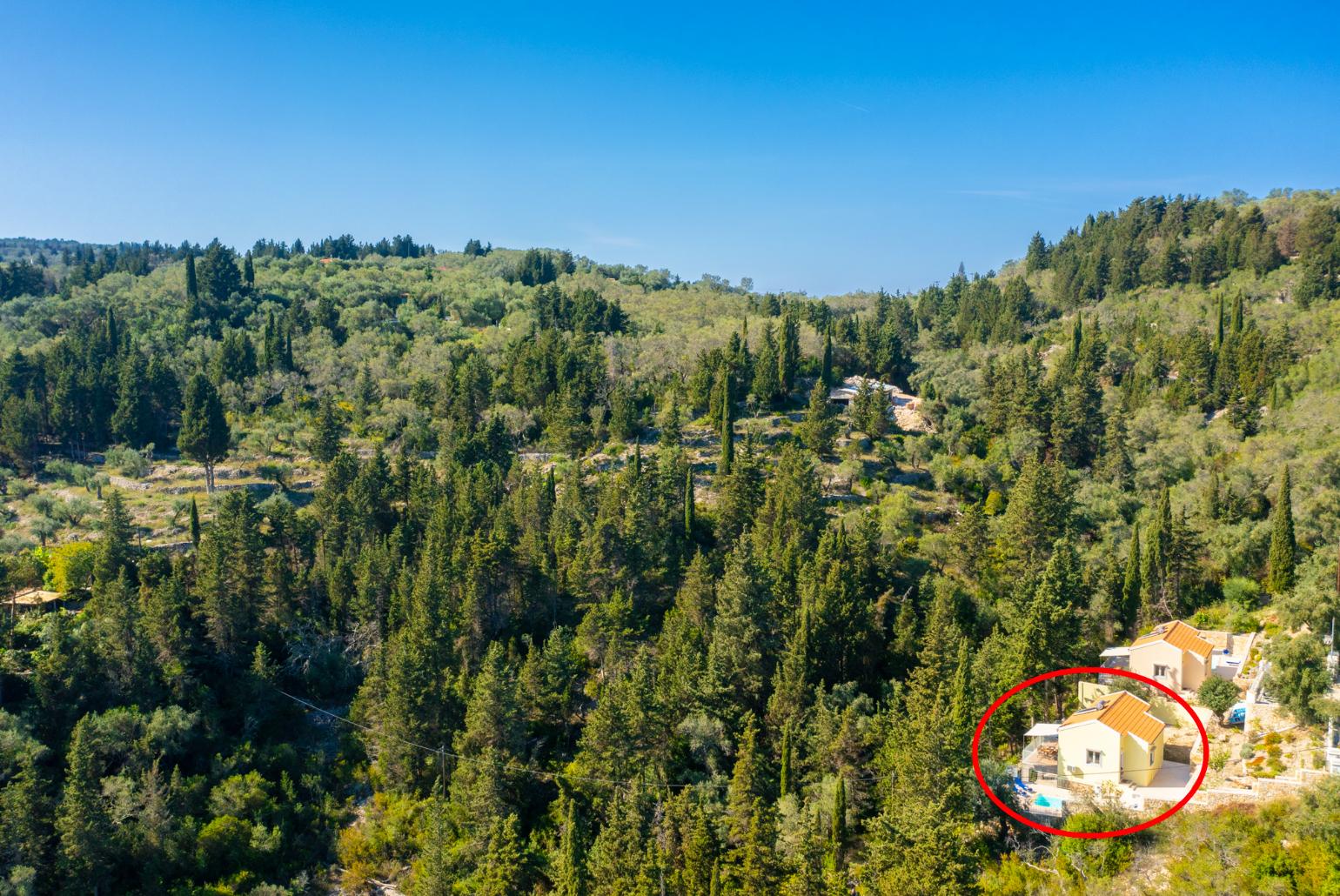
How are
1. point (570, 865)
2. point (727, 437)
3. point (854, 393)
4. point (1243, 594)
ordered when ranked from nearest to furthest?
point (570, 865)
point (1243, 594)
point (727, 437)
point (854, 393)

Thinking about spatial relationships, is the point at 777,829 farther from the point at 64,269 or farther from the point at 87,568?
the point at 64,269

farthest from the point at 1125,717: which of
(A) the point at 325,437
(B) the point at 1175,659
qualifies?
(A) the point at 325,437

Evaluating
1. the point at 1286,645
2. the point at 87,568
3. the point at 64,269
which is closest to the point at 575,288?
the point at 87,568

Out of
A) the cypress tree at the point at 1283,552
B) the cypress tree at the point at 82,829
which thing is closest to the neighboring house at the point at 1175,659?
the cypress tree at the point at 1283,552

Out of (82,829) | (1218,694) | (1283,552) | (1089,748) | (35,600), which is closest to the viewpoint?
(1089,748)

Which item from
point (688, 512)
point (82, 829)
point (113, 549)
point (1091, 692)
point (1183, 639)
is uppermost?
point (688, 512)

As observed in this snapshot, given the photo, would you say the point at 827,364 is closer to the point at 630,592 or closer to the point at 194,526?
the point at 630,592

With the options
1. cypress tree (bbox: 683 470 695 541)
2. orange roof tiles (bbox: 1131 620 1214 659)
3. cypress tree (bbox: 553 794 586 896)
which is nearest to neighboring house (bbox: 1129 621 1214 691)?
orange roof tiles (bbox: 1131 620 1214 659)
